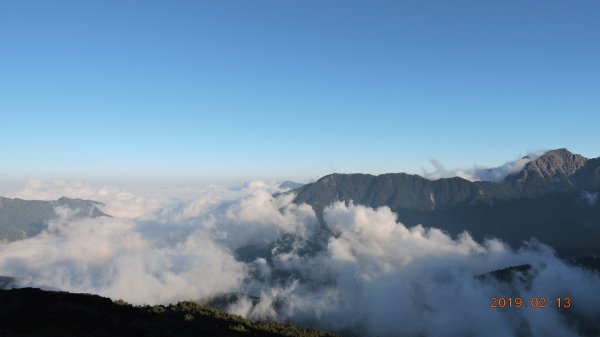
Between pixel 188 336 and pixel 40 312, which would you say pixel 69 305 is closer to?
pixel 40 312

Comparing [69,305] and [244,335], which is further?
[244,335]

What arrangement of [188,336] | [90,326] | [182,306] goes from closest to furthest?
[90,326], [188,336], [182,306]

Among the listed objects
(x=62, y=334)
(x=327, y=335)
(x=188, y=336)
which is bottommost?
(x=327, y=335)

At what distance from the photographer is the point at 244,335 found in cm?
5869

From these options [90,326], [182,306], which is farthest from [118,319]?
[182,306]

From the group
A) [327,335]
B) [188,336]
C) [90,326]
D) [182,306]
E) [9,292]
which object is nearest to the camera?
[90,326]

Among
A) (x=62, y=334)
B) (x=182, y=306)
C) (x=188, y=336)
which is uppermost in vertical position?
(x=62, y=334)

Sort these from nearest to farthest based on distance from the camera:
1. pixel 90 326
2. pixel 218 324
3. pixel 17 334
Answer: pixel 17 334, pixel 90 326, pixel 218 324

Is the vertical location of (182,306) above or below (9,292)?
below

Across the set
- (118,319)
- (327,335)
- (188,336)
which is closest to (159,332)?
(188,336)

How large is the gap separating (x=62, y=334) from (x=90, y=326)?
201 inches

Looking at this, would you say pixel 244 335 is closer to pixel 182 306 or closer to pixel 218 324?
pixel 218 324

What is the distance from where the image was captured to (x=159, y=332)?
165 feet

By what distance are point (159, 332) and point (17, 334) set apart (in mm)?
15377
